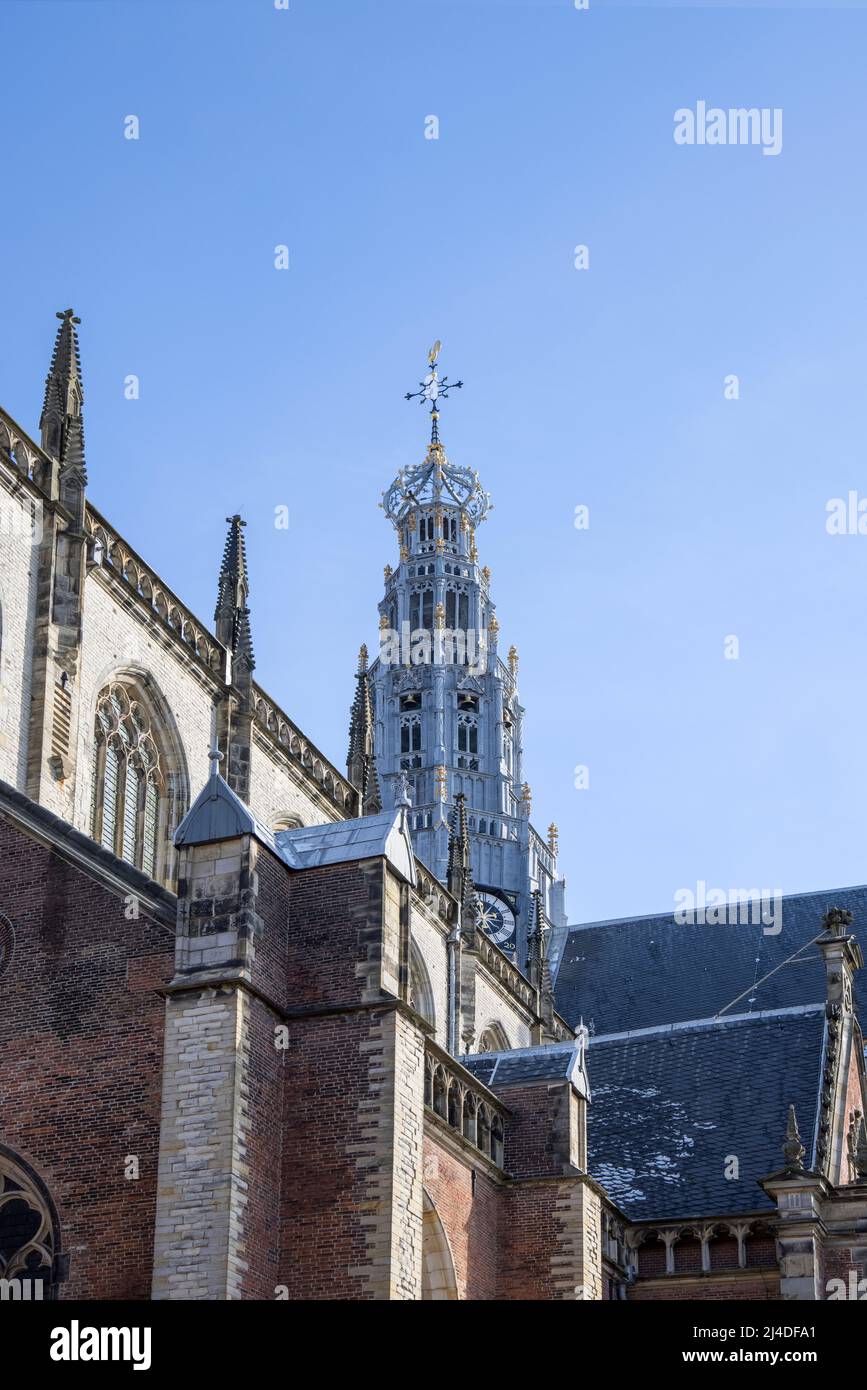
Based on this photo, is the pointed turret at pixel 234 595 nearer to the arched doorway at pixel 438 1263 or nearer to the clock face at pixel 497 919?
the arched doorway at pixel 438 1263

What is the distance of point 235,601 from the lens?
35750 millimetres

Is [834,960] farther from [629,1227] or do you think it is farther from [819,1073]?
[629,1227]

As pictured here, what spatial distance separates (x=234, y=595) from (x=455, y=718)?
28.3 metres

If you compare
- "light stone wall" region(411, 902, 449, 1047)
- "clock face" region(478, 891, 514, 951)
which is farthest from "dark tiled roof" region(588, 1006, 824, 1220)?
"clock face" region(478, 891, 514, 951)

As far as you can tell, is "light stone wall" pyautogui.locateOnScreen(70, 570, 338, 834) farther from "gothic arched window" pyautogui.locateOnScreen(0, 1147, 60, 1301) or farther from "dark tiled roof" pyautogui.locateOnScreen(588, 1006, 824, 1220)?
"gothic arched window" pyautogui.locateOnScreen(0, 1147, 60, 1301)

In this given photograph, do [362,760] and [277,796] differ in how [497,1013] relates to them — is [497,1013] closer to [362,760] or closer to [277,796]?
[362,760]

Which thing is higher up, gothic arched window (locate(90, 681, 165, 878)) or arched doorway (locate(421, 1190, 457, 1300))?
gothic arched window (locate(90, 681, 165, 878))

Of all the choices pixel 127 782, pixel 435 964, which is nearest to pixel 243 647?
pixel 127 782

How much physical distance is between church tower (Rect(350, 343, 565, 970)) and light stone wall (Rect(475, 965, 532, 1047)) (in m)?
14.5

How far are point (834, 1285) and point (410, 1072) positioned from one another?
935 centimetres

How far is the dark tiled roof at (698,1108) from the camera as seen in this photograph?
1149 inches

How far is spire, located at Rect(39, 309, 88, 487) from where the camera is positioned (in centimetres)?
2994

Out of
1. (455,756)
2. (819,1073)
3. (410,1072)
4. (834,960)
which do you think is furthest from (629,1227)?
(455,756)

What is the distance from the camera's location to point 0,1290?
19.8 m
